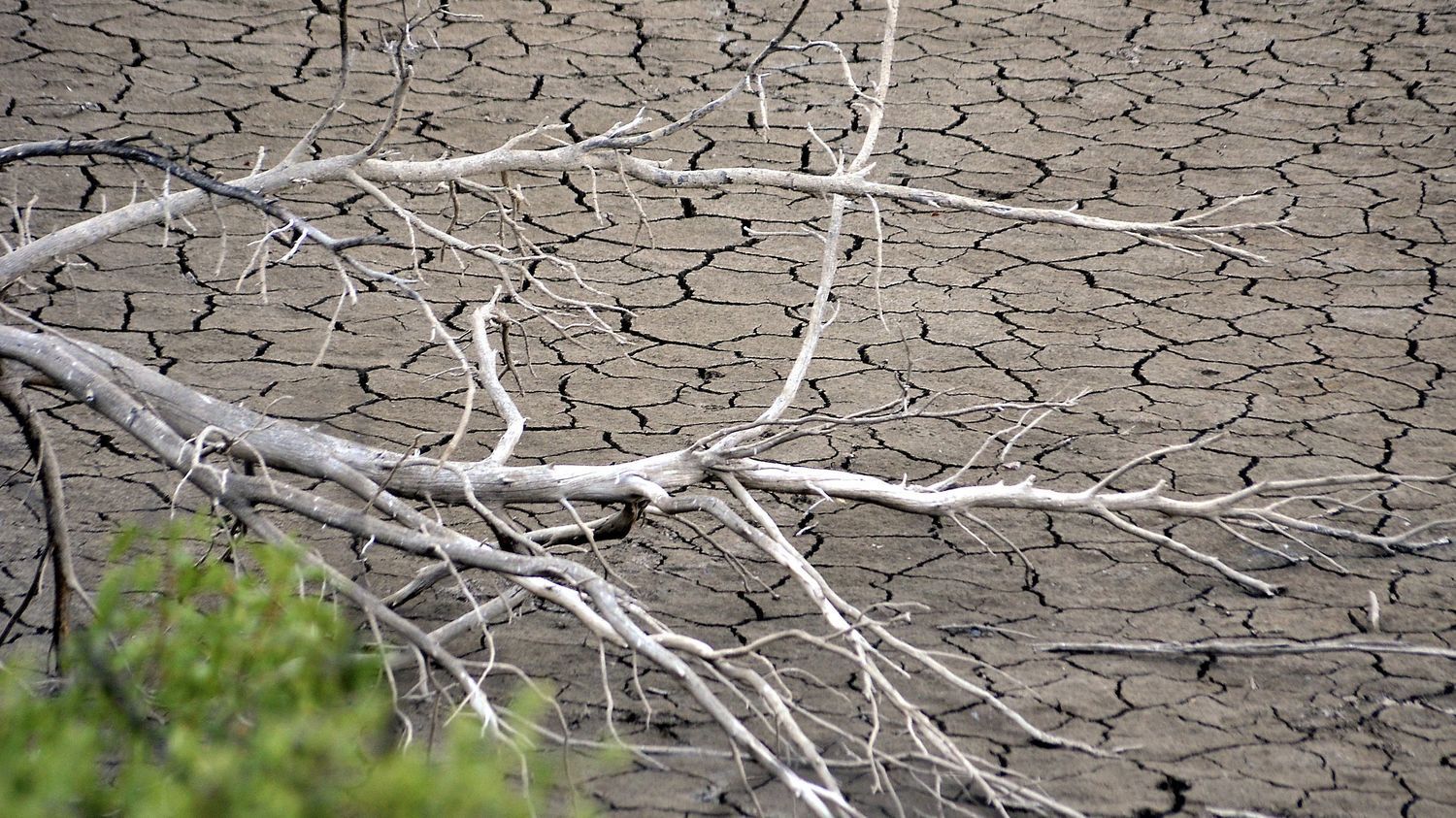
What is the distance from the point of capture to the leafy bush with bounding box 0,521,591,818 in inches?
42.6

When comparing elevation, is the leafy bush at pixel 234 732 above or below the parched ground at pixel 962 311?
above

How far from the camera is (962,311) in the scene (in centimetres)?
459

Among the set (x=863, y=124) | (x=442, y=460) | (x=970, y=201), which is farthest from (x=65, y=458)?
(x=863, y=124)

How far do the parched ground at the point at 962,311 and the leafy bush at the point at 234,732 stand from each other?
903 mm

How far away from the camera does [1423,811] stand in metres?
2.55

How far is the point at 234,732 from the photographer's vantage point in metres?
1.38

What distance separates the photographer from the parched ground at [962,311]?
2.90 meters

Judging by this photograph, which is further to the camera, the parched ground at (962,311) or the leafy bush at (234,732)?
the parched ground at (962,311)

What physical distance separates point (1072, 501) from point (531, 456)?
1.54m

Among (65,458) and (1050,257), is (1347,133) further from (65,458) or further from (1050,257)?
(65,458)

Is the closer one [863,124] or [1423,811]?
[1423,811]

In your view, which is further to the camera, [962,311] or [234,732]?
[962,311]

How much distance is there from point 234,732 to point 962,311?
3.49 m

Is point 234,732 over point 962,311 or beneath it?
over
